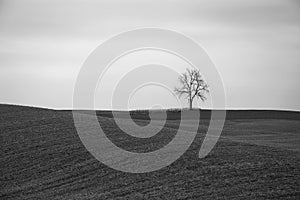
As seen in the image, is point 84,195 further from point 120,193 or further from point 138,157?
point 138,157

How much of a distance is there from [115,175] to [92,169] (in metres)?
1.73

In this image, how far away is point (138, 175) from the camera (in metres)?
17.8

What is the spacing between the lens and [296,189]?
15.1m

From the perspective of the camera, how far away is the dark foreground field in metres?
15.6

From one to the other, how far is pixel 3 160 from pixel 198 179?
36.9 ft

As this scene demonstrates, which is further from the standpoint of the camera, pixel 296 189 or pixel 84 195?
pixel 84 195

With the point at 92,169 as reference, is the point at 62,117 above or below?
above

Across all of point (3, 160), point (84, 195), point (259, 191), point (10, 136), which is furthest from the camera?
point (10, 136)

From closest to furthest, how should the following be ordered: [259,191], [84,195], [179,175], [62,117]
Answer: [259,191] → [84,195] → [179,175] → [62,117]

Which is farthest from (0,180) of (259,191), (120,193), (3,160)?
(259,191)

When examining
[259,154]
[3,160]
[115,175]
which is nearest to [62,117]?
[3,160]

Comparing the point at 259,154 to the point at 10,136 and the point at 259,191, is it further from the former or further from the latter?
the point at 10,136

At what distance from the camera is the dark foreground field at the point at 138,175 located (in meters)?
15.6

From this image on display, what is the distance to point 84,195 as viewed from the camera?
53.0ft
